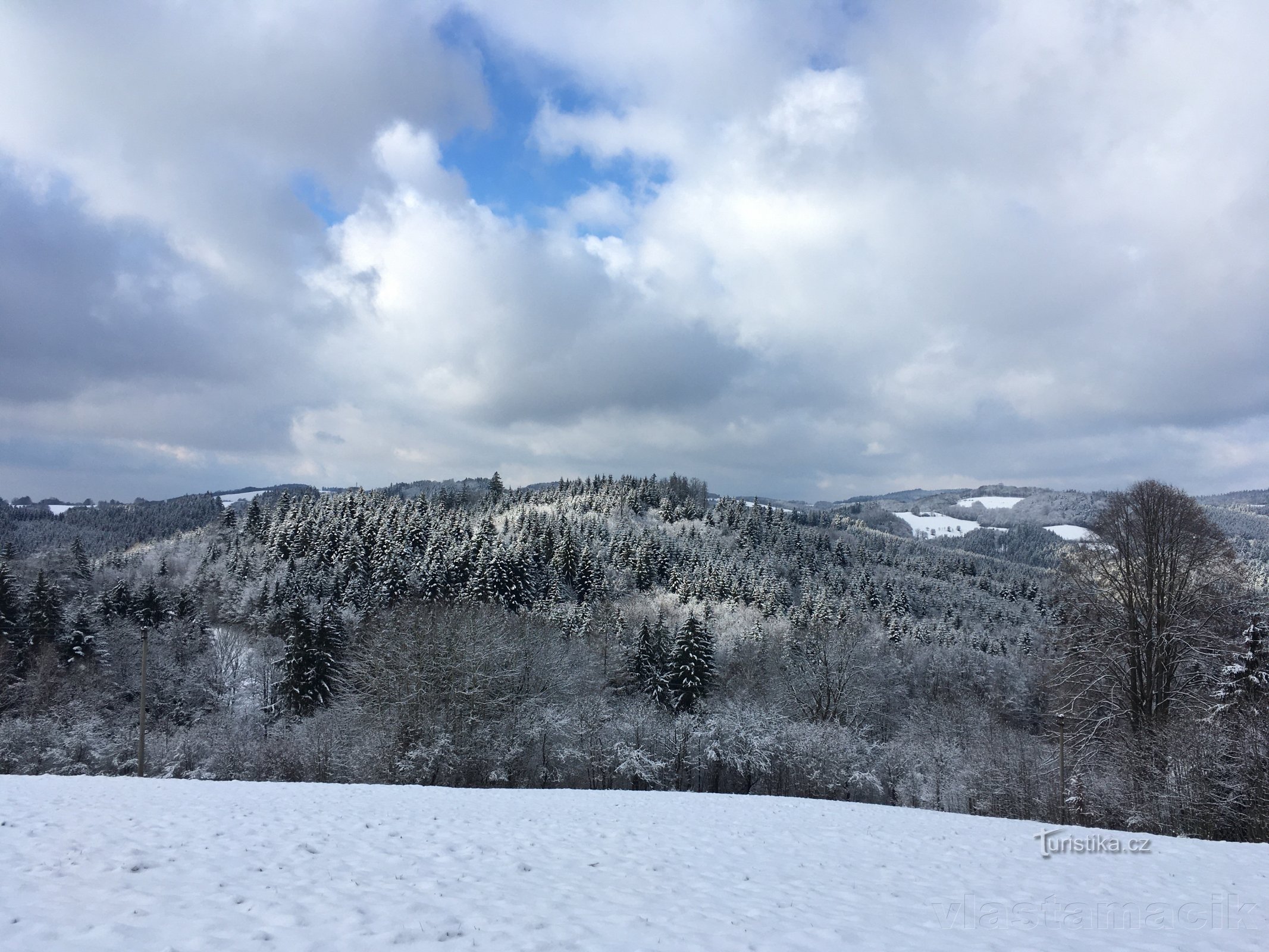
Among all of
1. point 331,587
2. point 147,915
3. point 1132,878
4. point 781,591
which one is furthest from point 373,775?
point 781,591

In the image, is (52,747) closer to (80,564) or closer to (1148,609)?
(1148,609)

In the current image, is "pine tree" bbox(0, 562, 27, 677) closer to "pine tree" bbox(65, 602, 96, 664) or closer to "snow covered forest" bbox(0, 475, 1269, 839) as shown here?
"snow covered forest" bbox(0, 475, 1269, 839)

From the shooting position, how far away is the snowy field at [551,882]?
7348 millimetres

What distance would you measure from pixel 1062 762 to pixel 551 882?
19069 mm

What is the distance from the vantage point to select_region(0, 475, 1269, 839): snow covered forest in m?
19.1

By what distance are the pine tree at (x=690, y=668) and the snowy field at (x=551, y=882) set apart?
34.1m

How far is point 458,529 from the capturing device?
10281cm

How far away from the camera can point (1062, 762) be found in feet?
65.9

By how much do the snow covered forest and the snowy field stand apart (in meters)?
6.03

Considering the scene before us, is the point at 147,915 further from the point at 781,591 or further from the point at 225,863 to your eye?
the point at 781,591

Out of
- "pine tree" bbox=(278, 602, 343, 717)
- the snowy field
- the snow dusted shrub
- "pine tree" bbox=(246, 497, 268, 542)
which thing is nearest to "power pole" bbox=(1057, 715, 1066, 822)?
the snowy field

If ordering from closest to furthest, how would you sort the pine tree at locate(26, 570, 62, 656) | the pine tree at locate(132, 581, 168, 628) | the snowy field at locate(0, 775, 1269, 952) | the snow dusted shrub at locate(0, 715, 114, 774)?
the snowy field at locate(0, 775, 1269, 952), the snow dusted shrub at locate(0, 715, 114, 774), the pine tree at locate(26, 570, 62, 656), the pine tree at locate(132, 581, 168, 628)

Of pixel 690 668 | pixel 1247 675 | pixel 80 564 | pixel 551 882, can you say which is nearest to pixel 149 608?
pixel 80 564

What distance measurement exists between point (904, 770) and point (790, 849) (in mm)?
32588
